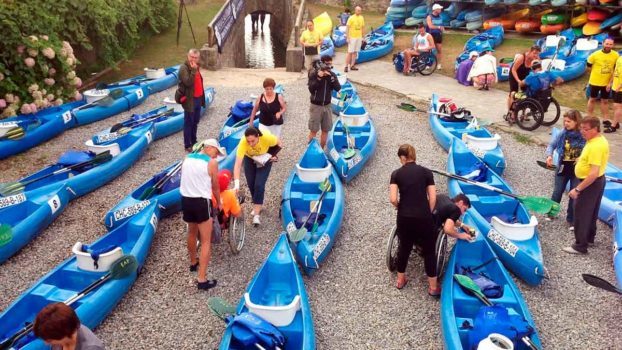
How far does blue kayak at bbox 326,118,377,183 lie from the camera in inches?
352

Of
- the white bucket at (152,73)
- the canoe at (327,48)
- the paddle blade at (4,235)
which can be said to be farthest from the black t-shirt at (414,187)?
the canoe at (327,48)

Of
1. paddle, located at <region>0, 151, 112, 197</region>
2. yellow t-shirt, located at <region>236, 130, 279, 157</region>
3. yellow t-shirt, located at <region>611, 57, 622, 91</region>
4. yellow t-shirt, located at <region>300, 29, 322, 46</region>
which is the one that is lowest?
paddle, located at <region>0, 151, 112, 197</region>

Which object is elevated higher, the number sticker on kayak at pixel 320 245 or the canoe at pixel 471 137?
the canoe at pixel 471 137

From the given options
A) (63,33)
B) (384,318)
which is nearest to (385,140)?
(384,318)

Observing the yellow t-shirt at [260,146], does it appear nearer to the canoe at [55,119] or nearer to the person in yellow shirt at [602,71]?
the canoe at [55,119]

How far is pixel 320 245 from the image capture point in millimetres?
6684

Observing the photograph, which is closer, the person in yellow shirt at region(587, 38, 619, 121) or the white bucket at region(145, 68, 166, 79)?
the person in yellow shirt at region(587, 38, 619, 121)

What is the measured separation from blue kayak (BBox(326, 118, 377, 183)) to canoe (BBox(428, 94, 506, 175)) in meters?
1.47

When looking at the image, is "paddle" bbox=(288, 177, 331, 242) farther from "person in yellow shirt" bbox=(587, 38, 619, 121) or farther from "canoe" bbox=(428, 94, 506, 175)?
"person in yellow shirt" bbox=(587, 38, 619, 121)

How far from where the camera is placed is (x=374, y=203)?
8445mm

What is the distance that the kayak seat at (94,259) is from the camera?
611 cm

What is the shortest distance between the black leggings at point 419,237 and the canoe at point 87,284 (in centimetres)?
323

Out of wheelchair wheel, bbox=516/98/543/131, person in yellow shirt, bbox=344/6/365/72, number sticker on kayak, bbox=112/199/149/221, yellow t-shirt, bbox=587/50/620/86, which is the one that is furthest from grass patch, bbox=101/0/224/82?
yellow t-shirt, bbox=587/50/620/86

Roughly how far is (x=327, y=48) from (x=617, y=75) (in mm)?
9491
